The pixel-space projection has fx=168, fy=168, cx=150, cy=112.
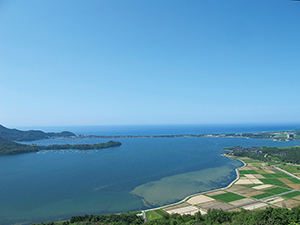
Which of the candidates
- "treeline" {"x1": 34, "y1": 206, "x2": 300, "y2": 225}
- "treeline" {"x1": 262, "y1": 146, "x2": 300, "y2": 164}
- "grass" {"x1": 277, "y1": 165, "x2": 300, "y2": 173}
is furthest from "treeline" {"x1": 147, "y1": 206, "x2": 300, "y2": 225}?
"treeline" {"x1": 262, "y1": 146, "x2": 300, "y2": 164}

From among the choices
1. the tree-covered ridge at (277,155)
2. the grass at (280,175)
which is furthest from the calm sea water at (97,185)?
the tree-covered ridge at (277,155)

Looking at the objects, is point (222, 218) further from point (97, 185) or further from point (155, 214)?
point (97, 185)

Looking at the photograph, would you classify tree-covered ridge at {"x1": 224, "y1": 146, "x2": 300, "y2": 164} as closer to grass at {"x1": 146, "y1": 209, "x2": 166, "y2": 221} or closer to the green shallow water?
the green shallow water

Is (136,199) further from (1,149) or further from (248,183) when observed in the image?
(1,149)

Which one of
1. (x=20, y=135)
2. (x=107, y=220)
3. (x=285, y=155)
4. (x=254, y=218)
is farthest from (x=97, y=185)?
(x=20, y=135)

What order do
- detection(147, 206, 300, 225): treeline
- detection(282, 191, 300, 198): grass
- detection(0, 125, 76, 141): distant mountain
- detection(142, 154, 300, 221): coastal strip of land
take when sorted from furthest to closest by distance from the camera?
1. detection(0, 125, 76, 141): distant mountain
2. detection(282, 191, 300, 198): grass
3. detection(142, 154, 300, 221): coastal strip of land
4. detection(147, 206, 300, 225): treeline

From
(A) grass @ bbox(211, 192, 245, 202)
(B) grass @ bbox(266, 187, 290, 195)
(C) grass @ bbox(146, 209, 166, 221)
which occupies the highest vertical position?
(C) grass @ bbox(146, 209, 166, 221)

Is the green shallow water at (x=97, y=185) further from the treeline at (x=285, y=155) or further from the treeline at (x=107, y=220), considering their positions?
the treeline at (x=285, y=155)

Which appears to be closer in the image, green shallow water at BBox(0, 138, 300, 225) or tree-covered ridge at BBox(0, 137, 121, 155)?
green shallow water at BBox(0, 138, 300, 225)

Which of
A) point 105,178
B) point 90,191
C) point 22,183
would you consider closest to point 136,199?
point 90,191
